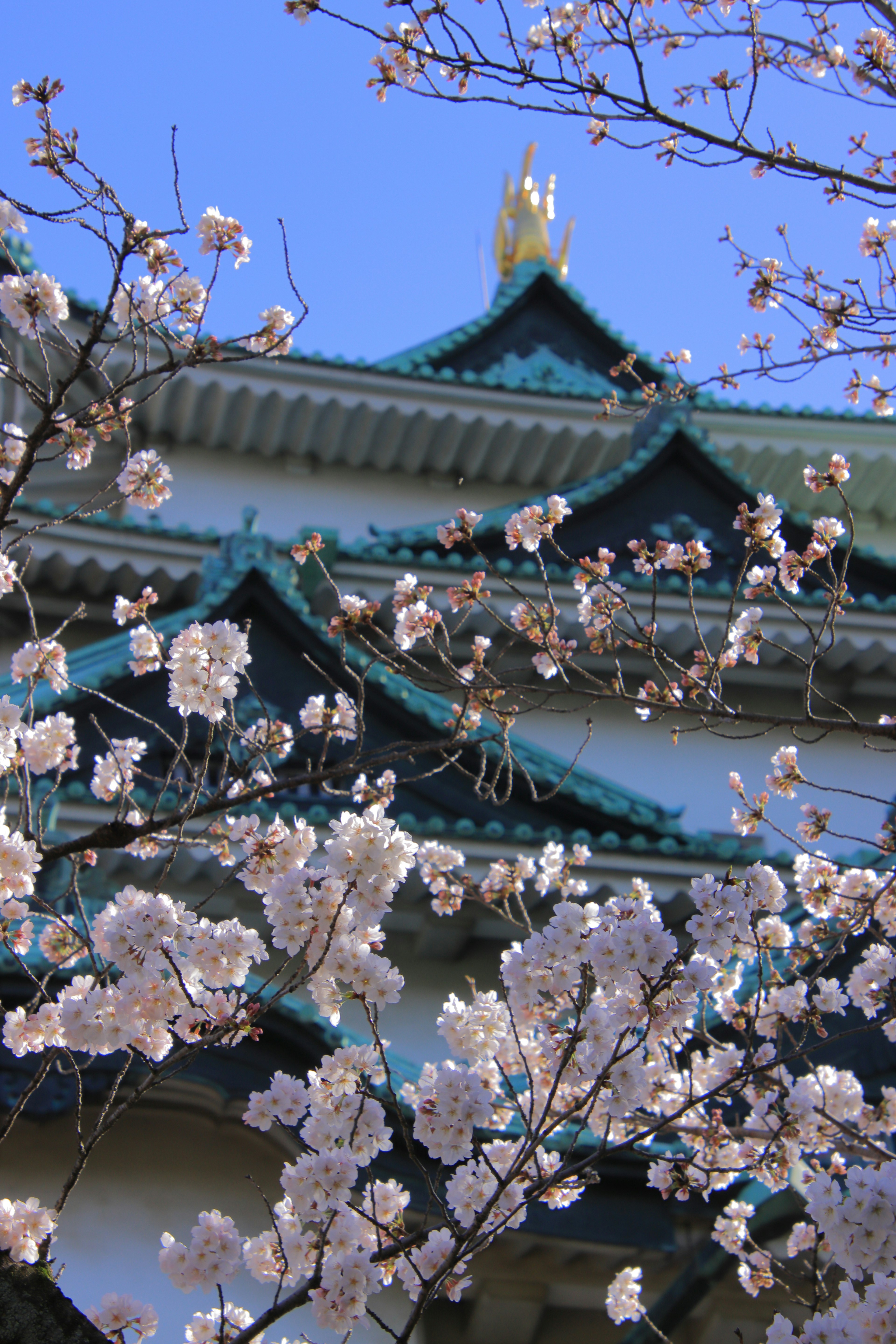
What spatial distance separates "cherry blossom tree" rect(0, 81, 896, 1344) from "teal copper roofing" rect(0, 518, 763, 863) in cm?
91

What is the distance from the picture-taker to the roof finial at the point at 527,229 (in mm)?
16656

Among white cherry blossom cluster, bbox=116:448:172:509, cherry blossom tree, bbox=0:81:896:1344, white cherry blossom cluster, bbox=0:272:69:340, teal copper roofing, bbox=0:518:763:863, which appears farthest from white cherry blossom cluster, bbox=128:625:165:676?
teal copper roofing, bbox=0:518:763:863

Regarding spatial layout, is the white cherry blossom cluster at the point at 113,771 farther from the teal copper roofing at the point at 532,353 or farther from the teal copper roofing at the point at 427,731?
the teal copper roofing at the point at 532,353

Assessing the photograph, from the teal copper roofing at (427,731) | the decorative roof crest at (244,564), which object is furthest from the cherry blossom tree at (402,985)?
the decorative roof crest at (244,564)

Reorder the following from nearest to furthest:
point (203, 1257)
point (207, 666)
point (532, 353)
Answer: point (203, 1257), point (207, 666), point (532, 353)

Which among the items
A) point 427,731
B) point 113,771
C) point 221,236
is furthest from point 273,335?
point 427,731

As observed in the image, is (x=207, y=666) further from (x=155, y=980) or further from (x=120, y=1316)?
(x=120, y=1316)

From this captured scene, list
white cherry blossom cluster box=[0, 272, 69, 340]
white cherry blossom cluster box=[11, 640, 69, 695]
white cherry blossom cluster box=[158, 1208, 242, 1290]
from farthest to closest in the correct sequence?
white cherry blossom cluster box=[11, 640, 69, 695] < white cherry blossom cluster box=[0, 272, 69, 340] < white cherry blossom cluster box=[158, 1208, 242, 1290]

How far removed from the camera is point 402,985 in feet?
10.7

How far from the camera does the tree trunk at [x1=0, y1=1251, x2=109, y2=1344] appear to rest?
2490mm

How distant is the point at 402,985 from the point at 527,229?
50.5ft

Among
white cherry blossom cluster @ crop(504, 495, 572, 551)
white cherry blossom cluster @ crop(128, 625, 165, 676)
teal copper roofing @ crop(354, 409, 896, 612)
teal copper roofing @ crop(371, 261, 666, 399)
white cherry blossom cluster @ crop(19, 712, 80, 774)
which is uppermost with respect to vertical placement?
teal copper roofing @ crop(371, 261, 666, 399)

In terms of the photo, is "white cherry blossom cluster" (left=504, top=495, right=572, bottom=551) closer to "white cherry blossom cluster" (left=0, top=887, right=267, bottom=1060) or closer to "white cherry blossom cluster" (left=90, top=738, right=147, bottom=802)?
"white cherry blossom cluster" (left=90, top=738, right=147, bottom=802)

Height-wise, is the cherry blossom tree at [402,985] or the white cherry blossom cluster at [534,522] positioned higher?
the white cherry blossom cluster at [534,522]
